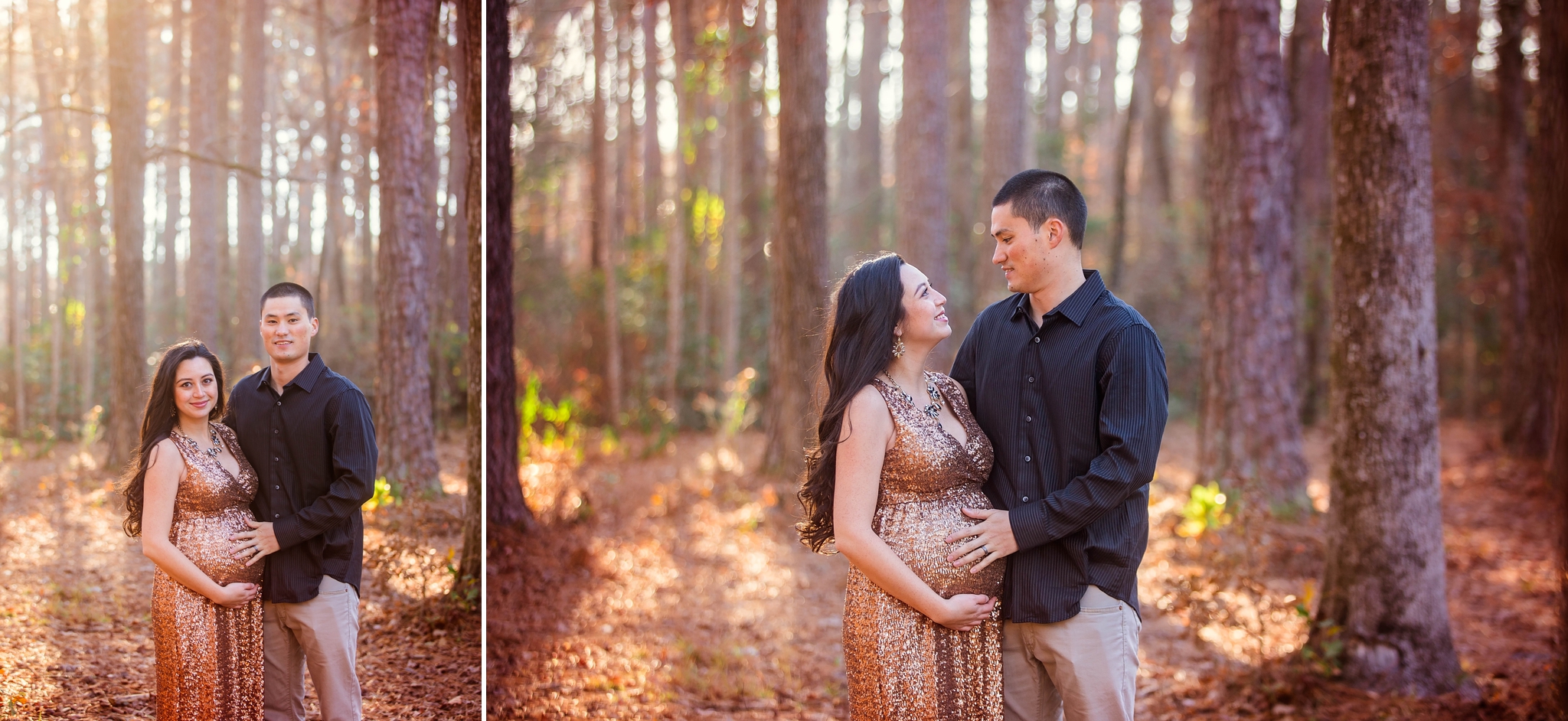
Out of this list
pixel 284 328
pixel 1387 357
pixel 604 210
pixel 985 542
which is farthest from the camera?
pixel 604 210

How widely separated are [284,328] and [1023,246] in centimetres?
201

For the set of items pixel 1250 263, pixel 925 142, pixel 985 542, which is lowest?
pixel 985 542

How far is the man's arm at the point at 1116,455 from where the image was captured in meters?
2.59

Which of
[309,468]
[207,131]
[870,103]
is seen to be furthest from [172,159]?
[870,103]

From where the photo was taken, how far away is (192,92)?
246 centimetres

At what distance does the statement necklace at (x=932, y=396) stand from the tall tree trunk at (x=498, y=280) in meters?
1.49

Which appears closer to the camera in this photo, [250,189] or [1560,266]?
[250,189]

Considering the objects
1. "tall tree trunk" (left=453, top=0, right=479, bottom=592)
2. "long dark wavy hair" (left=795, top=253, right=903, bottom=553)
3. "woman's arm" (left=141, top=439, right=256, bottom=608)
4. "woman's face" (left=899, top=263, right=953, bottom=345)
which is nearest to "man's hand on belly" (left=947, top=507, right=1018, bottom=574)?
"long dark wavy hair" (left=795, top=253, right=903, bottom=553)

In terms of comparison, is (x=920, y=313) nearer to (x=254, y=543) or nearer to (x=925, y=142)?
(x=254, y=543)

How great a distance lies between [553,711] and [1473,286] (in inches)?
706

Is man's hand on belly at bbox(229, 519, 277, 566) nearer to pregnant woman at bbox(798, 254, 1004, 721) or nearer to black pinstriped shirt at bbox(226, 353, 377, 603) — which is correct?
black pinstriped shirt at bbox(226, 353, 377, 603)

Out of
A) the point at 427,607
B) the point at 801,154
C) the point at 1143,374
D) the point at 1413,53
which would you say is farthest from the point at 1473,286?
the point at 427,607

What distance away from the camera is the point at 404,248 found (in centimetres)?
282

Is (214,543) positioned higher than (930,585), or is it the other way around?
(214,543)
